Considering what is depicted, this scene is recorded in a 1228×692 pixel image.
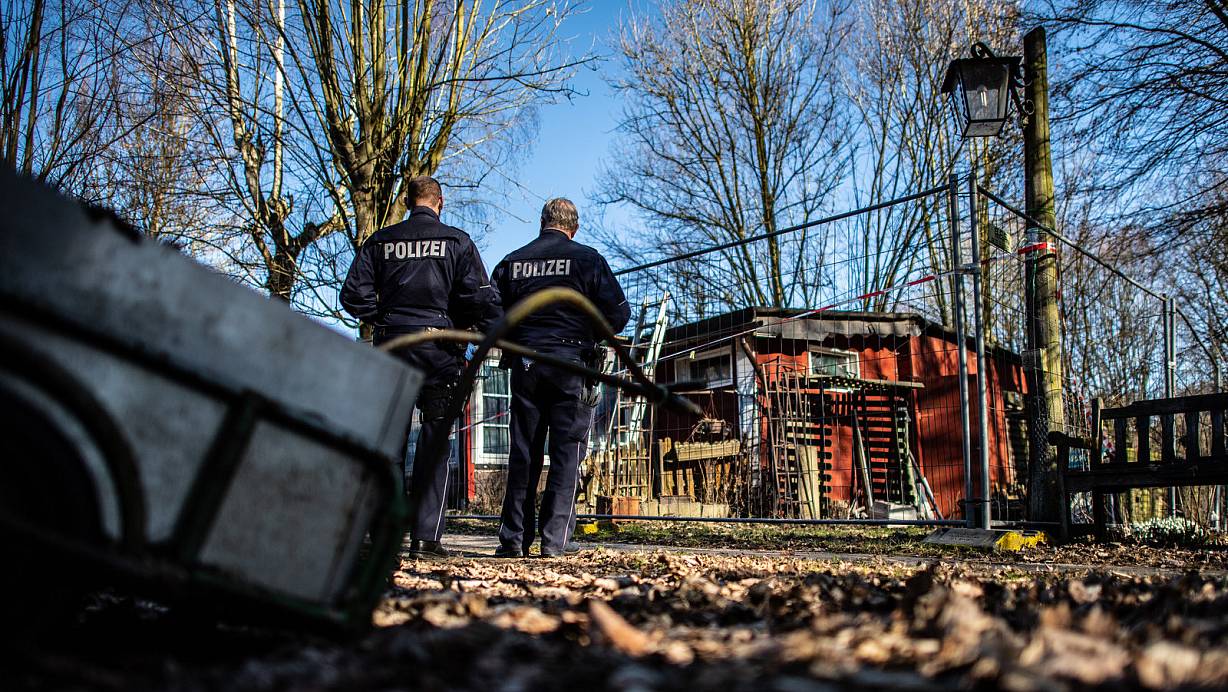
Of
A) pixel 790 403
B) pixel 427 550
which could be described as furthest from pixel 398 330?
pixel 790 403

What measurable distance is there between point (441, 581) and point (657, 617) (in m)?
1.57

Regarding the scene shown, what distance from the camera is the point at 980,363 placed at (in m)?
7.36

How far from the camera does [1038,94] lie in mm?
9297

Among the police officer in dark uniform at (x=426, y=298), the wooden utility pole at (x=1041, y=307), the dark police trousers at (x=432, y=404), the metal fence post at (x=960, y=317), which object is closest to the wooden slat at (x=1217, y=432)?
the wooden utility pole at (x=1041, y=307)

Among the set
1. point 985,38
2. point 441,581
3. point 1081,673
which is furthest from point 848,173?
point 1081,673

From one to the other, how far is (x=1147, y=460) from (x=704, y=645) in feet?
21.5

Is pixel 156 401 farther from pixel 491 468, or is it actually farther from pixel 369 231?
pixel 491 468

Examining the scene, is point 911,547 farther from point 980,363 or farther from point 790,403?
point 790,403

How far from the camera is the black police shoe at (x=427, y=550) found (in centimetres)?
558

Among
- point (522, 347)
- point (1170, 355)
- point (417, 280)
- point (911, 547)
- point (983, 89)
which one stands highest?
point (983, 89)

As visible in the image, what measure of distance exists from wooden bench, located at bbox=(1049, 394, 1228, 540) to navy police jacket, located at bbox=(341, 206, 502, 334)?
16.3 feet

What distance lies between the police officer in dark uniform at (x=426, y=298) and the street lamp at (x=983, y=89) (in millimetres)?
5296

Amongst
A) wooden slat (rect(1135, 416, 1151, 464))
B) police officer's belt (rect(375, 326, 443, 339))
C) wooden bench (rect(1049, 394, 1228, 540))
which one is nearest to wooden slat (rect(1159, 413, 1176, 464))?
wooden bench (rect(1049, 394, 1228, 540))

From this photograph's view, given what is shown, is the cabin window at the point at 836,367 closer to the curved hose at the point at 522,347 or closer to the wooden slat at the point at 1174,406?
the wooden slat at the point at 1174,406
